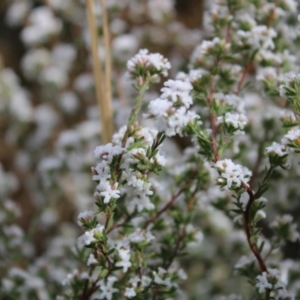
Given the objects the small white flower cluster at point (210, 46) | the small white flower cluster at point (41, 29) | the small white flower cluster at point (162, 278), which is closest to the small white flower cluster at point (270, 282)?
the small white flower cluster at point (162, 278)

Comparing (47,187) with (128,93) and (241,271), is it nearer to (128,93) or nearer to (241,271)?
(128,93)

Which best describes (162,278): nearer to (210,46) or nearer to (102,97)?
(210,46)

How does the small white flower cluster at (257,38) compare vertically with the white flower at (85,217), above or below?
above

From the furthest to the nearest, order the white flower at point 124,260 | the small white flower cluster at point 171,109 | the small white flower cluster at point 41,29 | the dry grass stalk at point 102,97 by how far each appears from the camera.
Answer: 1. the small white flower cluster at point 41,29
2. the dry grass stalk at point 102,97
3. the white flower at point 124,260
4. the small white flower cluster at point 171,109

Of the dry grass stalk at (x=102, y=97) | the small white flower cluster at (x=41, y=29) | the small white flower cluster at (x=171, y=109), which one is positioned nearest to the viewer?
the small white flower cluster at (x=171, y=109)

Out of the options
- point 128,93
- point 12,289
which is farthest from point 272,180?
point 128,93

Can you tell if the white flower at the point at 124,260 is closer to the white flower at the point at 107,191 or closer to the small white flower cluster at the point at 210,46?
the white flower at the point at 107,191

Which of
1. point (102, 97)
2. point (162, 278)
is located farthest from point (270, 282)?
point (102, 97)
